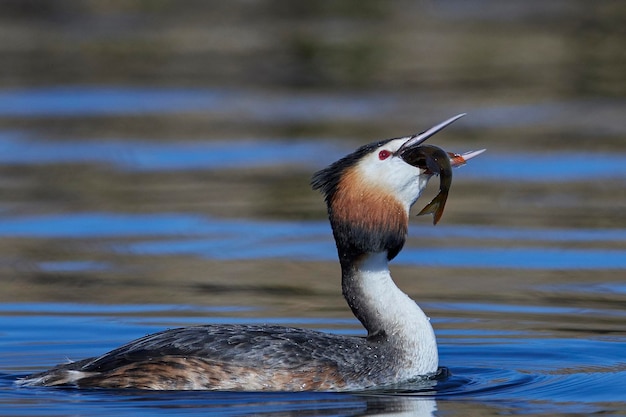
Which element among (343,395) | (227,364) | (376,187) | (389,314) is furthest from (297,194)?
(227,364)

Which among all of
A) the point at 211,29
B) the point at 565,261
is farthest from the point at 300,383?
the point at 211,29

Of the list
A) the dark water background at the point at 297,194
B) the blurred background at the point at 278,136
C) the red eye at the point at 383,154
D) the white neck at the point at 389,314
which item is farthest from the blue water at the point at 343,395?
the red eye at the point at 383,154

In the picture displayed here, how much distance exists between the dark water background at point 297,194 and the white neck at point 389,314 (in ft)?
0.66

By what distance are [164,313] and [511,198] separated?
5.84 metres

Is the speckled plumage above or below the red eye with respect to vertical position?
below

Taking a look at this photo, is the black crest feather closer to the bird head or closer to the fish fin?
the bird head

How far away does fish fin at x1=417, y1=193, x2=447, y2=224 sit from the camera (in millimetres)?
9117

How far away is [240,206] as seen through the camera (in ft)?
51.4

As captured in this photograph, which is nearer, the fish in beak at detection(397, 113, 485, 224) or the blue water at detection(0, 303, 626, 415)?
the blue water at detection(0, 303, 626, 415)

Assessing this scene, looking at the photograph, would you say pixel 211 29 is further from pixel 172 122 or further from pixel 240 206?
pixel 240 206

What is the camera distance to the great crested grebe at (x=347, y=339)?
8250 millimetres

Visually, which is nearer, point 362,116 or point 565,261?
point 565,261

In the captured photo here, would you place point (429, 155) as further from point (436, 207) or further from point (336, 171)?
point (436, 207)

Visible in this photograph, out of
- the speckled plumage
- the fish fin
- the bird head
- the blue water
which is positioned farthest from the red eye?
the blue water
